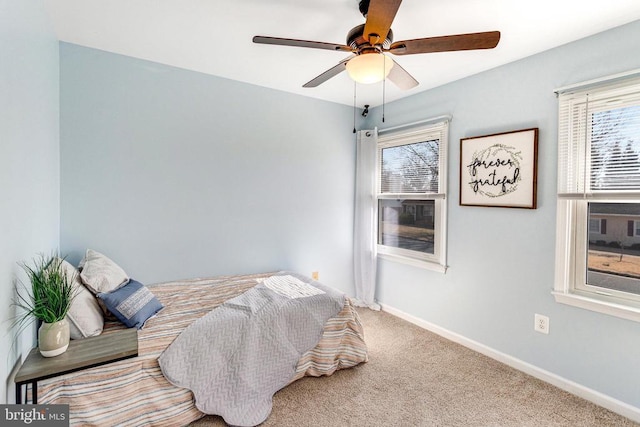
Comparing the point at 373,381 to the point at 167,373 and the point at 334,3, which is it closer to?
the point at 167,373

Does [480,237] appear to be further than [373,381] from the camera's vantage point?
Yes

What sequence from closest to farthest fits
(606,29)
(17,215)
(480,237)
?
1. (17,215)
2. (606,29)
3. (480,237)

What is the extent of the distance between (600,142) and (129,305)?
3.23m

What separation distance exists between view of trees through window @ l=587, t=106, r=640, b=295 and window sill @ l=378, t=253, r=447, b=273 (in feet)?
3.70

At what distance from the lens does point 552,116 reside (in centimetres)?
223

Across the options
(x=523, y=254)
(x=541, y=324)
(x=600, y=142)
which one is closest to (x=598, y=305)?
(x=541, y=324)

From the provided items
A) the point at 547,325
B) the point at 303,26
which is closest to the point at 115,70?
the point at 303,26

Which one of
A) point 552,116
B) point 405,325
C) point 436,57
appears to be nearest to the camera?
point 552,116

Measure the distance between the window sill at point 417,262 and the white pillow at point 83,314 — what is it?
2.70 meters

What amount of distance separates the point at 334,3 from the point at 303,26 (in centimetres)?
33

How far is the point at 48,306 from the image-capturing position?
149 cm

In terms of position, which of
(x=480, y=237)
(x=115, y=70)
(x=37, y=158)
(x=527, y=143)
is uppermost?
(x=115, y=70)

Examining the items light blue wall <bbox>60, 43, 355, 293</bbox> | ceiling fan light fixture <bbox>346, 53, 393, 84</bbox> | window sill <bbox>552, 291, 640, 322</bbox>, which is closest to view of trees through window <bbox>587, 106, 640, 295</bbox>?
window sill <bbox>552, 291, 640, 322</bbox>

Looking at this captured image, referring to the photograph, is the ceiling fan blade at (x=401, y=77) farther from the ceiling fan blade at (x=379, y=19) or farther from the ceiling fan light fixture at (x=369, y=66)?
the ceiling fan blade at (x=379, y=19)
